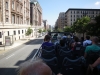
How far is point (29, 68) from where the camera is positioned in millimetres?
1661

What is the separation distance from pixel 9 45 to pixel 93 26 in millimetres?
16709

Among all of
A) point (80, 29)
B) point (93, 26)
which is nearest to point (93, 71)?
point (93, 26)

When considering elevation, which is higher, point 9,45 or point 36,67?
point 36,67

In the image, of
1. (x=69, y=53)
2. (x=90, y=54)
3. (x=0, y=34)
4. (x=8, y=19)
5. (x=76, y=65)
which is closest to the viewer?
(x=76, y=65)

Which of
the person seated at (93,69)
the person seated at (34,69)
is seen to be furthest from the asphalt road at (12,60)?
the person seated at (34,69)

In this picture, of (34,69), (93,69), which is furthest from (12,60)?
(34,69)

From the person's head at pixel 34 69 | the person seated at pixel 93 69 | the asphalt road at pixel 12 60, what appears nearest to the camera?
the person's head at pixel 34 69

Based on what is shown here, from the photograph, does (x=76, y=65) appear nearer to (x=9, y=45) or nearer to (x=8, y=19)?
(x=9, y=45)

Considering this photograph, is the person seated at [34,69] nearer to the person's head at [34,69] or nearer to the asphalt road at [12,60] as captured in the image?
the person's head at [34,69]

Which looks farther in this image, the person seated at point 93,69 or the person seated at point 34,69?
the person seated at point 93,69

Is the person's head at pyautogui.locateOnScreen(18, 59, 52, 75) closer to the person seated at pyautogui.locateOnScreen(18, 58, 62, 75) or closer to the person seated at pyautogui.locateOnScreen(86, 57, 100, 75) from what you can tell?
the person seated at pyautogui.locateOnScreen(18, 58, 62, 75)

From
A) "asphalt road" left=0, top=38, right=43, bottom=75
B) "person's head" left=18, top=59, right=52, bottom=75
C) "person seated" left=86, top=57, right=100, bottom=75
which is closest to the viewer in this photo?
"person's head" left=18, top=59, right=52, bottom=75

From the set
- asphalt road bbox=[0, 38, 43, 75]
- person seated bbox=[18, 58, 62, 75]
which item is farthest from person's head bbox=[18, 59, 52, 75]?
asphalt road bbox=[0, 38, 43, 75]

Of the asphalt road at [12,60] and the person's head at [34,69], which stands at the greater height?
the person's head at [34,69]
